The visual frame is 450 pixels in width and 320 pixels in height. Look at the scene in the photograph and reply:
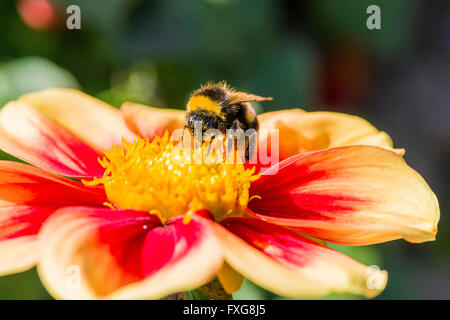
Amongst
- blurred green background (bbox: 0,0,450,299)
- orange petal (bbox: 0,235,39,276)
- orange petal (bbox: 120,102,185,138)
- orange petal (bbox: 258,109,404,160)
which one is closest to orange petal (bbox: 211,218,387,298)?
orange petal (bbox: 0,235,39,276)

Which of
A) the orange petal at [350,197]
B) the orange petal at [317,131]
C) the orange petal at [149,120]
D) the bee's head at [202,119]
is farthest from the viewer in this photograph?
the orange petal at [149,120]

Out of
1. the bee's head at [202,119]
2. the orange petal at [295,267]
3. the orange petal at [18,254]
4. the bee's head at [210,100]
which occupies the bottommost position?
the orange petal at [295,267]

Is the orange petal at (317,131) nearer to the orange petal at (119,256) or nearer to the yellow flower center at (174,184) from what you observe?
the yellow flower center at (174,184)

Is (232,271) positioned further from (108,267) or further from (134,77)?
(134,77)

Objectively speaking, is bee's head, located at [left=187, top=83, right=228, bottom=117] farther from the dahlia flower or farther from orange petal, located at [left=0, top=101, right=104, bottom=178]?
orange petal, located at [left=0, top=101, right=104, bottom=178]

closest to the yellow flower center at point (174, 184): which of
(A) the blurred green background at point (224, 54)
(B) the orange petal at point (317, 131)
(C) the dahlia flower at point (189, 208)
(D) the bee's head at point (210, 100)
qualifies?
(C) the dahlia flower at point (189, 208)

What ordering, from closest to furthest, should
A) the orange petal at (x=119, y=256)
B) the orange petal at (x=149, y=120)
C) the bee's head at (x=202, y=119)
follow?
1. the orange petal at (x=119, y=256)
2. the bee's head at (x=202, y=119)
3. the orange petal at (x=149, y=120)

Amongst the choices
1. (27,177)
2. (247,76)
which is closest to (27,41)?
(247,76)
